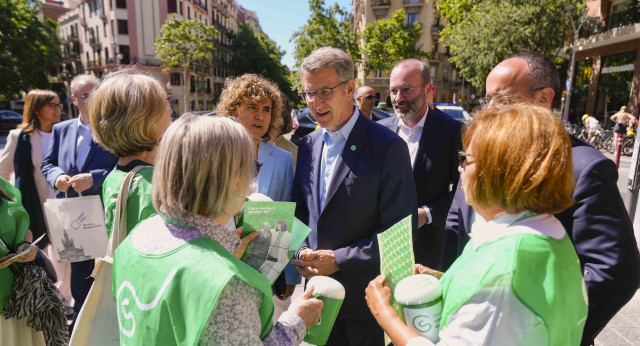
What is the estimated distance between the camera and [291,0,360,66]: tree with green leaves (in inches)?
1129

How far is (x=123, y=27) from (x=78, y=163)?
4524 centimetres

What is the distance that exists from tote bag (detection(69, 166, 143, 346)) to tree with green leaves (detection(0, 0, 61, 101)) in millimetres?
28436

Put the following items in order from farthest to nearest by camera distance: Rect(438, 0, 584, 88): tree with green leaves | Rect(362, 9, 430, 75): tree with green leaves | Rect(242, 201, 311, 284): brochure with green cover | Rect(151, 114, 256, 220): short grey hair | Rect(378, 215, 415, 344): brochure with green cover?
Rect(362, 9, 430, 75): tree with green leaves
Rect(438, 0, 584, 88): tree with green leaves
Rect(242, 201, 311, 284): brochure with green cover
Rect(378, 215, 415, 344): brochure with green cover
Rect(151, 114, 256, 220): short grey hair

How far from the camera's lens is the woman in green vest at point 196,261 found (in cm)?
100

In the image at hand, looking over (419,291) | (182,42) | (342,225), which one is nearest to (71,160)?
(342,225)

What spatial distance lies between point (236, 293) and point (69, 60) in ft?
201

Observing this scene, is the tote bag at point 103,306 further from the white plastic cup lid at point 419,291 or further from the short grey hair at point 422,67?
the short grey hair at point 422,67

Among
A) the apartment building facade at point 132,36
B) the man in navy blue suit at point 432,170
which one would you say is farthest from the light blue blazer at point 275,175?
the apartment building facade at point 132,36

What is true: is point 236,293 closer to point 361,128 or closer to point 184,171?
point 184,171

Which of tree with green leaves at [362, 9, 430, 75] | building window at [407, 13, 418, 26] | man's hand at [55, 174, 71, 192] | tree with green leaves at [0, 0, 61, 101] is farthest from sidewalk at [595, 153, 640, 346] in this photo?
building window at [407, 13, 418, 26]

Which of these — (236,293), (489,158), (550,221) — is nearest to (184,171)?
(236,293)

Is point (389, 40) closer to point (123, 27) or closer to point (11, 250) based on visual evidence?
point (123, 27)

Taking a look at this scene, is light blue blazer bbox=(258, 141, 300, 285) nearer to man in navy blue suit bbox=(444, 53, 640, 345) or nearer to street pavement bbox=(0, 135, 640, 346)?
man in navy blue suit bbox=(444, 53, 640, 345)

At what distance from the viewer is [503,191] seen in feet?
3.64
